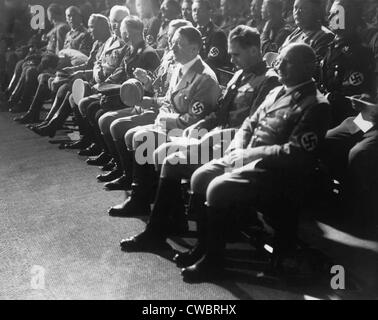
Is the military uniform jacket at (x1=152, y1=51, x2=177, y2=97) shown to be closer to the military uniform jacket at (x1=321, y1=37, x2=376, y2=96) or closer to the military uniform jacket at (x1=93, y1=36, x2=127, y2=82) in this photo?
the military uniform jacket at (x1=93, y1=36, x2=127, y2=82)

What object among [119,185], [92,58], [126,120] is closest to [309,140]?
[126,120]

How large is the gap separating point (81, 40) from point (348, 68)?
10.9ft

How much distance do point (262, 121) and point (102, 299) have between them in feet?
3.26

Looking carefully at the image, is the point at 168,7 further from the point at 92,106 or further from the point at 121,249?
the point at 121,249

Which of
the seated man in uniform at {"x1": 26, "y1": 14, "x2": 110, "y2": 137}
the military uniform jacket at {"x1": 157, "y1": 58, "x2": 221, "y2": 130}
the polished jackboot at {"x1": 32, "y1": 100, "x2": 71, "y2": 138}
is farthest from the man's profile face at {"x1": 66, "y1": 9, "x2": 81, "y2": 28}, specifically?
the military uniform jacket at {"x1": 157, "y1": 58, "x2": 221, "y2": 130}

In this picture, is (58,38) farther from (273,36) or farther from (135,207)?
(135,207)

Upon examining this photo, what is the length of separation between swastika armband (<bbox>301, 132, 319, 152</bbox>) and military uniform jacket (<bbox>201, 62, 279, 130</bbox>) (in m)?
0.44

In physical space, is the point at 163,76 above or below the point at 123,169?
above

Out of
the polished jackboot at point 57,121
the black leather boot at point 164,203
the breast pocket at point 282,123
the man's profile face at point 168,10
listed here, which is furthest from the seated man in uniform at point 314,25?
the polished jackboot at point 57,121

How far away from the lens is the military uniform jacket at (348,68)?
9.52 ft

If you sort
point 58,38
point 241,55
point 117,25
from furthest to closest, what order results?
point 58,38
point 117,25
point 241,55

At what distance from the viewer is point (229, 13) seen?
456 cm

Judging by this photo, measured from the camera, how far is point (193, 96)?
2930mm

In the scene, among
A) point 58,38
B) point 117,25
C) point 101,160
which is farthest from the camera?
point 58,38
